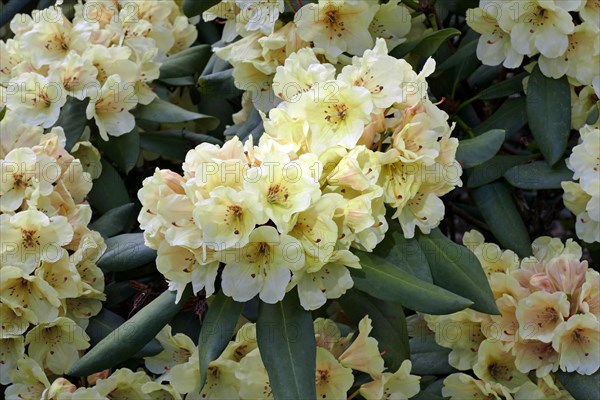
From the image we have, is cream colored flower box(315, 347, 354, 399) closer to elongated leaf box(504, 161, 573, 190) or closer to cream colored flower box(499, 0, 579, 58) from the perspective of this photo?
elongated leaf box(504, 161, 573, 190)

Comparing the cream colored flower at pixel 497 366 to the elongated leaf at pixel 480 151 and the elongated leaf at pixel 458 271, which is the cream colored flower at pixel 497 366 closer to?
the elongated leaf at pixel 458 271

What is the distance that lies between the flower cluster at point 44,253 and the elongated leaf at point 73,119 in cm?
11

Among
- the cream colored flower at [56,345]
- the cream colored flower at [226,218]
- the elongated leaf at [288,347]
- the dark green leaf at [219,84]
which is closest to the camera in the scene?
the cream colored flower at [226,218]

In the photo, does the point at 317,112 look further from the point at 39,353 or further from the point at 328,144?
the point at 39,353

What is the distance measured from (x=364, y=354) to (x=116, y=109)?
2.53 feet

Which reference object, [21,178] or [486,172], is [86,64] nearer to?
[21,178]

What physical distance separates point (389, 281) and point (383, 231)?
0.08m

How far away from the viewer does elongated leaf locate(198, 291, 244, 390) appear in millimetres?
1620

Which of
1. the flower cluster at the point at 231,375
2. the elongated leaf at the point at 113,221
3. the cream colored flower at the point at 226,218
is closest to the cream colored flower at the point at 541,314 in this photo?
the flower cluster at the point at 231,375

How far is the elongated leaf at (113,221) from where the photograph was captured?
2023mm

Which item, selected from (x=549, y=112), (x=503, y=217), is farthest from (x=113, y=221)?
(x=549, y=112)

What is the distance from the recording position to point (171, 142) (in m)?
2.24

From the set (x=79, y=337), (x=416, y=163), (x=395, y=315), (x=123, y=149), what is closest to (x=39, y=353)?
(x=79, y=337)

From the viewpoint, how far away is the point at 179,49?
240cm
